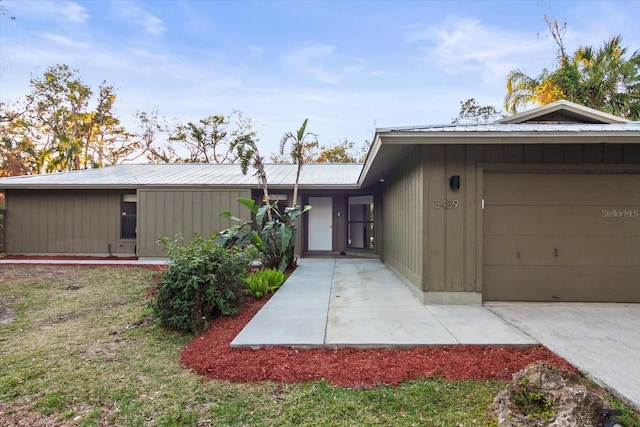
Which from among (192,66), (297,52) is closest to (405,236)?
(297,52)

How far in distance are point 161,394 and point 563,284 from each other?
5528mm

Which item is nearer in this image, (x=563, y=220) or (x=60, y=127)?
(x=563, y=220)

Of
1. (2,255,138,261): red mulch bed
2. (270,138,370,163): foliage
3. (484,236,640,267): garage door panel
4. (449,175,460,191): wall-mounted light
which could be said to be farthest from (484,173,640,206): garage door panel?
(270,138,370,163): foliage

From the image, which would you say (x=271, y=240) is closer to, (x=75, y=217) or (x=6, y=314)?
(x=6, y=314)

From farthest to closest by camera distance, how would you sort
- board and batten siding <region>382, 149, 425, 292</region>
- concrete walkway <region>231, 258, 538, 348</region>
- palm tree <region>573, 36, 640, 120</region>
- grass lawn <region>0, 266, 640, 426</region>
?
palm tree <region>573, 36, 640, 120</region>, board and batten siding <region>382, 149, 425, 292</region>, concrete walkway <region>231, 258, 538, 348</region>, grass lawn <region>0, 266, 640, 426</region>

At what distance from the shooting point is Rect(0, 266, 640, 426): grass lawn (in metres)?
2.32

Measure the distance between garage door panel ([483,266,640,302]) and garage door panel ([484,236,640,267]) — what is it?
0.10 meters

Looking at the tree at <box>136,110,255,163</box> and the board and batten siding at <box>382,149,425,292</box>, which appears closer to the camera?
the board and batten siding at <box>382,149,425,292</box>

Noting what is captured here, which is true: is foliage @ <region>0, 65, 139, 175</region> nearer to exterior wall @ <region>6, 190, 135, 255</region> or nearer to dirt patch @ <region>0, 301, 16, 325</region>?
exterior wall @ <region>6, 190, 135, 255</region>

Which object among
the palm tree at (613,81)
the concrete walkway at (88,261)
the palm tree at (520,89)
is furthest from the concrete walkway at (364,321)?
the palm tree at (520,89)

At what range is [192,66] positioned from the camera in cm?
1370

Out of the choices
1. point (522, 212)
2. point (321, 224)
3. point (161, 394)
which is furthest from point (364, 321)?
point (321, 224)

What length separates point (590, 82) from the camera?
549 inches

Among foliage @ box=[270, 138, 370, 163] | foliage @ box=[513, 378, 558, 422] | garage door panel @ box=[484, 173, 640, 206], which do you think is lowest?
foliage @ box=[513, 378, 558, 422]
